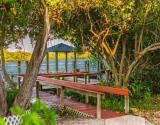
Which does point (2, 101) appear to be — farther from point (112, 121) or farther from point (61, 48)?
point (61, 48)

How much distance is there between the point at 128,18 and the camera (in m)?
11.6

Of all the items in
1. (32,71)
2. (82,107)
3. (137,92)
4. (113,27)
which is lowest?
(82,107)

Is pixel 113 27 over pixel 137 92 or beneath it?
over

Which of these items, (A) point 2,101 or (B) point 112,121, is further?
(B) point 112,121

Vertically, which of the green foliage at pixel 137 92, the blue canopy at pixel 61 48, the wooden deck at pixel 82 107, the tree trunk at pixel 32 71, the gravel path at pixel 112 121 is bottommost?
the gravel path at pixel 112 121

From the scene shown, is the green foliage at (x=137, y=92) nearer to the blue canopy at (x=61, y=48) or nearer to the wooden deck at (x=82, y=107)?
the wooden deck at (x=82, y=107)

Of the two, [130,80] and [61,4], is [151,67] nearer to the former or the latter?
[130,80]

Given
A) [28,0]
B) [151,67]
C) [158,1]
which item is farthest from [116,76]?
[28,0]

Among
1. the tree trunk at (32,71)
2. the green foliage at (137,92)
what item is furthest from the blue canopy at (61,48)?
the tree trunk at (32,71)

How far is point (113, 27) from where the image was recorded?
13258 millimetres

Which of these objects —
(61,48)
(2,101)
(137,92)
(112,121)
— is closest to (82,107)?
(112,121)

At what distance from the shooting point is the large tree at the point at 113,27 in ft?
38.0

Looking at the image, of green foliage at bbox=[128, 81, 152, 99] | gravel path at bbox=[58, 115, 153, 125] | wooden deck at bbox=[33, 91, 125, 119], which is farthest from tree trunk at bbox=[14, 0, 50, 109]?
green foliage at bbox=[128, 81, 152, 99]

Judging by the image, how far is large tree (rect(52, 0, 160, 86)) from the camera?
38.0 feet
